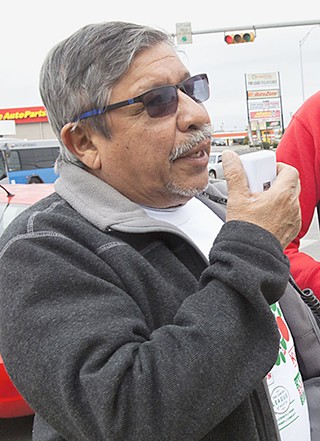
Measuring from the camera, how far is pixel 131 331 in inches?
47.3

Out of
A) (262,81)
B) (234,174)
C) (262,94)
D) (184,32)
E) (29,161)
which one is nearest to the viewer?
(234,174)

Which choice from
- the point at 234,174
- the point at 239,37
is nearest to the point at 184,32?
the point at 239,37

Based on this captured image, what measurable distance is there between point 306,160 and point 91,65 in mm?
1036

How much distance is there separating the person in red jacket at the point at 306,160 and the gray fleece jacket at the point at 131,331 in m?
0.86

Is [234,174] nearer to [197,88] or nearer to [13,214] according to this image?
[197,88]

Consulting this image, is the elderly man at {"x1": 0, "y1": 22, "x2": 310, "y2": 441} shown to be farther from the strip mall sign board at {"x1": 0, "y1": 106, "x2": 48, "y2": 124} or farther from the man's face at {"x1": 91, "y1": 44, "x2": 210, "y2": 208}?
the strip mall sign board at {"x1": 0, "y1": 106, "x2": 48, "y2": 124}

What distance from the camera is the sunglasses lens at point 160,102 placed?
4.93 ft

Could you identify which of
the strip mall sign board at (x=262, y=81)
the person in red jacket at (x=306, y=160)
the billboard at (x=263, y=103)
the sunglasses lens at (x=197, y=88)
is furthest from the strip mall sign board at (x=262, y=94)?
the sunglasses lens at (x=197, y=88)

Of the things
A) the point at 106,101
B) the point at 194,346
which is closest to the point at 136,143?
the point at 106,101

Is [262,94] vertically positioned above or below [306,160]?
below

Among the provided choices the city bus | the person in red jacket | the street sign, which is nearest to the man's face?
the person in red jacket

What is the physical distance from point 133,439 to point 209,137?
87 centimetres

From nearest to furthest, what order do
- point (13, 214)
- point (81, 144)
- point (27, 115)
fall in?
point (81, 144)
point (13, 214)
point (27, 115)

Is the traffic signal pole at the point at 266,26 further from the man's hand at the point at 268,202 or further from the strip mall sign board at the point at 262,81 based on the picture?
the strip mall sign board at the point at 262,81
